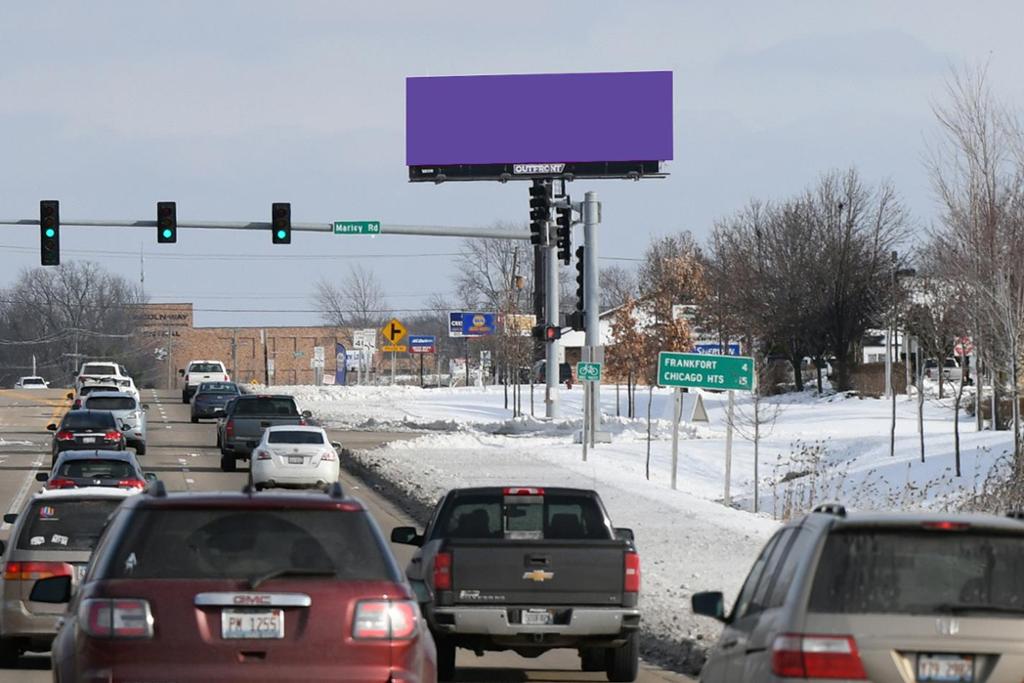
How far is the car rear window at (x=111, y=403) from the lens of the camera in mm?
48781

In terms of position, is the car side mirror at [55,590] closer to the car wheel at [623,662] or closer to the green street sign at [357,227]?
the car wheel at [623,662]

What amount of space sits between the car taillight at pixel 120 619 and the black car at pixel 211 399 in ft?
181

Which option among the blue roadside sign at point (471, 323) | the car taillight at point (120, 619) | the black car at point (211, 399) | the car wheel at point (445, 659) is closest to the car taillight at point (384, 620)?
the car taillight at point (120, 619)

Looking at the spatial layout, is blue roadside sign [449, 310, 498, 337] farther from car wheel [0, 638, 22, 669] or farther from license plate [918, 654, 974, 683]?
license plate [918, 654, 974, 683]

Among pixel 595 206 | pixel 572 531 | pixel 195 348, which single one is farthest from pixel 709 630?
pixel 195 348

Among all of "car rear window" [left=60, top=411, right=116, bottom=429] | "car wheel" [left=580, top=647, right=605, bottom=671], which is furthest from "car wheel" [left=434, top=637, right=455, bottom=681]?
"car rear window" [left=60, top=411, right=116, bottom=429]

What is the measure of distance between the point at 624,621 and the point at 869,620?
253 inches

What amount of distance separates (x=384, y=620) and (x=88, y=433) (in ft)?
111

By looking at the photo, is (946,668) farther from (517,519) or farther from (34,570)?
(34,570)

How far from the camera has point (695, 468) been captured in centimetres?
4806

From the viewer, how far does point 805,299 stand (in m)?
83.7

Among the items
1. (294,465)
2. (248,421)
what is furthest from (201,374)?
(294,465)

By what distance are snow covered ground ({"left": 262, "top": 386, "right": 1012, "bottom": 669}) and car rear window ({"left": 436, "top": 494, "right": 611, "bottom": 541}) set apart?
4.78ft

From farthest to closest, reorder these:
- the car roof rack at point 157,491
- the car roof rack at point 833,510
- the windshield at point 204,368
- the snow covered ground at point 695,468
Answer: the windshield at point 204,368
the snow covered ground at point 695,468
the car roof rack at point 157,491
the car roof rack at point 833,510
